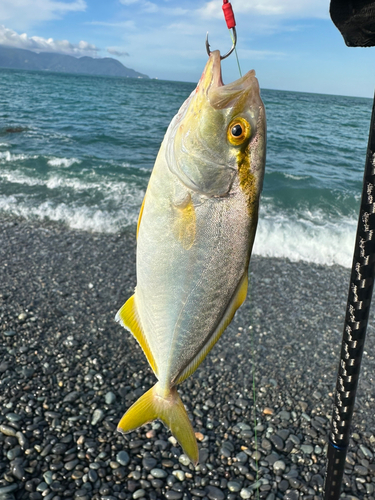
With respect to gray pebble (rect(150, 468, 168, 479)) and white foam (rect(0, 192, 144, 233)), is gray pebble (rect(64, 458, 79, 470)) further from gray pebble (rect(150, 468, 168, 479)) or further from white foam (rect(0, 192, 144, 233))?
white foam (rect(0, 192, 144, 233))

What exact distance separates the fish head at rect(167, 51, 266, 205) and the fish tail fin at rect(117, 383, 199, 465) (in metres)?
0.81

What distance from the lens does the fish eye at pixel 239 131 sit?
1.29 metres

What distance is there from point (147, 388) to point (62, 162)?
10.6m

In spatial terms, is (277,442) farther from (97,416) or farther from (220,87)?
(220,87)

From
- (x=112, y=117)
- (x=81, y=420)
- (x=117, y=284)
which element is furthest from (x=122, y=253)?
(x=112, y=117)

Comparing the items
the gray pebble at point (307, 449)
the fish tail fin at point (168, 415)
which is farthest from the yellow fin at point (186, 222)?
the gray pebble at point (307, 449)

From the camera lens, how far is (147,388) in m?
4.35

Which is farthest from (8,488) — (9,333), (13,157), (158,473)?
(13,157)

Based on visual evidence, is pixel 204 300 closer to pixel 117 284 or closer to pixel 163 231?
pixel 163 231

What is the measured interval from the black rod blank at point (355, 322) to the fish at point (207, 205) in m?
0.53

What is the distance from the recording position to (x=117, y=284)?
249 inches

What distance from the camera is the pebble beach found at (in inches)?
134

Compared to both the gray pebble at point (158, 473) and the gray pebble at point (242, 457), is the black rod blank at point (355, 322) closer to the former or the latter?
the gray pebble at point (242, 457)

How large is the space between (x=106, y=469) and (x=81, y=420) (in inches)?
22.3
